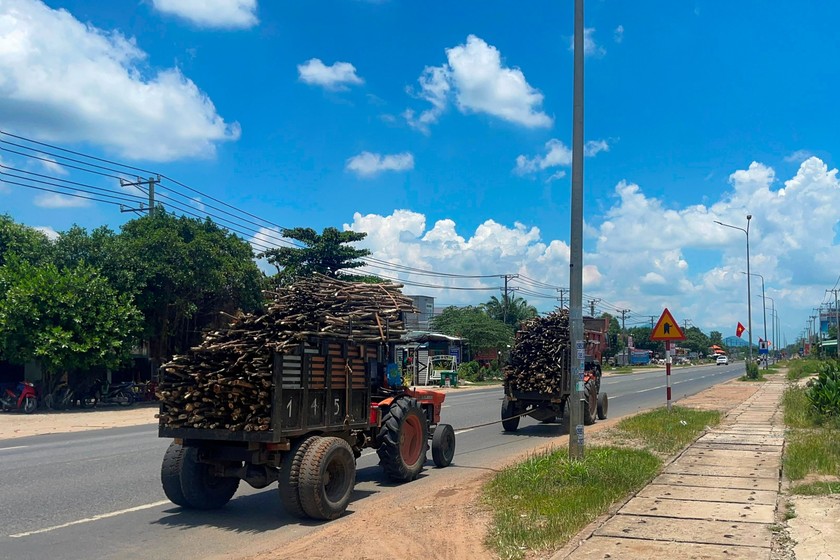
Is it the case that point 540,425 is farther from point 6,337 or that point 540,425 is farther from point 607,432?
point 6,337

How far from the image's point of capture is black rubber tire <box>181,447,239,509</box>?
8.63 m

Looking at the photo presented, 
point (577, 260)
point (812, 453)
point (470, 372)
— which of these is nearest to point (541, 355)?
point (812, 453)

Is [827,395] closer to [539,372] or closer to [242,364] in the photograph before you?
[539,372]

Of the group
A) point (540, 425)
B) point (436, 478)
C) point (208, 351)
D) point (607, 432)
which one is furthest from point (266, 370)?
point (540, 425)

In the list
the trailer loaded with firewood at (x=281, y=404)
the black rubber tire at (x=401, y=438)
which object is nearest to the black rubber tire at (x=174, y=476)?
the trailer loaded with firewood at (x=281, y=404)

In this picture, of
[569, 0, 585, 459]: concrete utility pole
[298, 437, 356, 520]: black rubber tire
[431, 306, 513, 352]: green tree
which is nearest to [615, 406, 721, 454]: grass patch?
[569, 0, 585, 459]: concrete utility pole

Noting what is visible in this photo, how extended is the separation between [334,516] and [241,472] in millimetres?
1189

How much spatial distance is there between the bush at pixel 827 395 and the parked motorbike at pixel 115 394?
22857mm

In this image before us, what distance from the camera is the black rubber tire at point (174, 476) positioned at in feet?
28.5

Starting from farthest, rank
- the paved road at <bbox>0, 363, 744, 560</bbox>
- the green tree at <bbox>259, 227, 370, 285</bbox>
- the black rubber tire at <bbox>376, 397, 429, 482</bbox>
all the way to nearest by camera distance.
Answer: the green tree at <bbox>259, 227, 370, 285</bbox> → the black rubber tire at <bbox>376, 397, 429, 482</bbox> → the paved road at <bbox>0, 363, 744, 560</bbox>

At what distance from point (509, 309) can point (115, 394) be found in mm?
48768

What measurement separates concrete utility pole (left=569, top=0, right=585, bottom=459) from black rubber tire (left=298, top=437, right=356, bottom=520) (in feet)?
11.6

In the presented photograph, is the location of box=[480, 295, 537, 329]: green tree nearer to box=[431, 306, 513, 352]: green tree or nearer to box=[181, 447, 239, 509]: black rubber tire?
box=[431, 306, 513, 352]: green tree

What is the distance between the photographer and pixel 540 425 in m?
19.3
